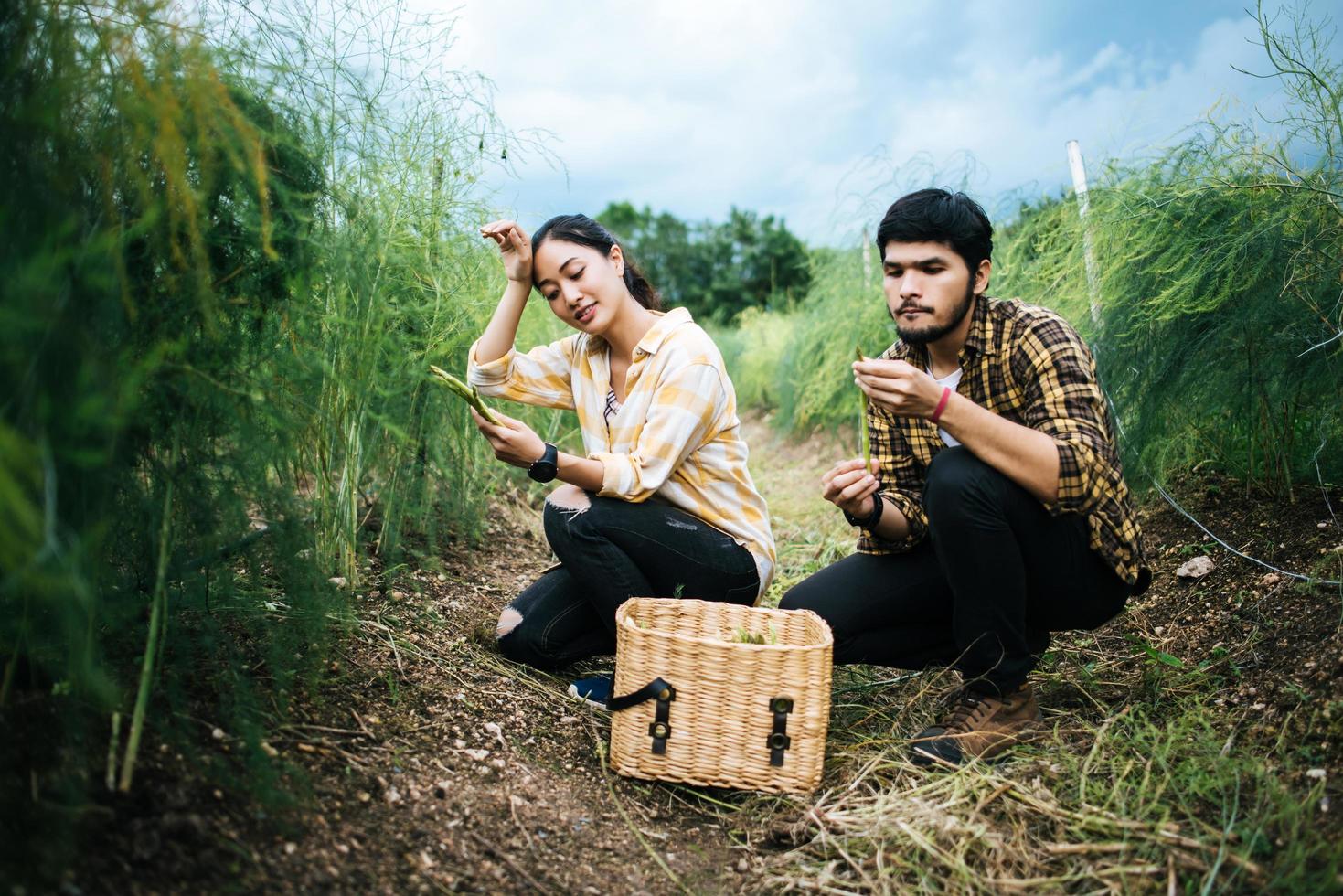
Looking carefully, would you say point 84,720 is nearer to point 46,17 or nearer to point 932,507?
point 46,17

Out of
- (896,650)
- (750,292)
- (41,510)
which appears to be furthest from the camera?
(750,292)


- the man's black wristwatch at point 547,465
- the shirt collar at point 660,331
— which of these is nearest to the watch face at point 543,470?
the man's black wristwatch at point 547,465

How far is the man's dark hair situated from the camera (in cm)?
197

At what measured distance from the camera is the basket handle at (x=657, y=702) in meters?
1.85

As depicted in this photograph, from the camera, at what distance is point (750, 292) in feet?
64.4

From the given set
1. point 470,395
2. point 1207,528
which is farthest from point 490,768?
point 1207,528

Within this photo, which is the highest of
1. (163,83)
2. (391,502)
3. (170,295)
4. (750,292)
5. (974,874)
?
(750,292)

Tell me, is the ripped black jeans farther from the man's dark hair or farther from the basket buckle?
the man's dark hair

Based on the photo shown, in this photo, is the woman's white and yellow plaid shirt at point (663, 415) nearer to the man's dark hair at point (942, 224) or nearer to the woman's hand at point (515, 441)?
the woman's hand at point (515, 441)

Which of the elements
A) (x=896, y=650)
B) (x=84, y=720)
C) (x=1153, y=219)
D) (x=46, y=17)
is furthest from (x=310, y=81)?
(x=1153, y=219)

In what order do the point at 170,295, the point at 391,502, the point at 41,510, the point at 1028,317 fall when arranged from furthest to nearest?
the point at 391,502
the point at 1028,317
the point at 170,295
the point at 41,510

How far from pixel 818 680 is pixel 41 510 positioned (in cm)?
132

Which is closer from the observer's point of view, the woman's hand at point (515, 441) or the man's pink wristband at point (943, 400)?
the man's pink wristband at point (943, 400)

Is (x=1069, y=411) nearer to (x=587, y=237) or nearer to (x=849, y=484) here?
(x=849, y=484)
